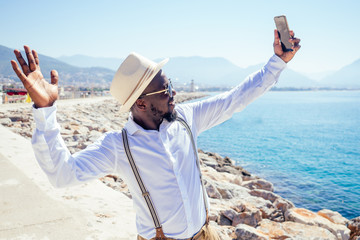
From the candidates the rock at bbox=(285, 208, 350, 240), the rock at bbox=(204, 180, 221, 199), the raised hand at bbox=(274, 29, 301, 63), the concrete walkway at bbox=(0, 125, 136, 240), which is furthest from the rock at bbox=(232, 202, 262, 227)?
the raised hand at bbox=(274, 29, 301, 63)

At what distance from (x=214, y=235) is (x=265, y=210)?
4249 millimetres

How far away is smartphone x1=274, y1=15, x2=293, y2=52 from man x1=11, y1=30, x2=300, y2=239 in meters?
0.82

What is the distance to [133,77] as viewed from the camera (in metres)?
1.67

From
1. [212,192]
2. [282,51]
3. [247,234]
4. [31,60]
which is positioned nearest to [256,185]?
[212,192]

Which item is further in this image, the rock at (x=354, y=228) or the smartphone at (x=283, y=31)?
the rock at (x=354, y=228)

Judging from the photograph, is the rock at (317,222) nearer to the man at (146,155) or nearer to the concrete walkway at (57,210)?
the concrete walkway at (57,210)

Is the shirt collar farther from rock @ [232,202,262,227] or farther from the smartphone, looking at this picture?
rock @ [232,202,262,227]

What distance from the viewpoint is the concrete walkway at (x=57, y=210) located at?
322 cm

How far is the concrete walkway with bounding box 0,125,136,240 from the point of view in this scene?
3225 mm

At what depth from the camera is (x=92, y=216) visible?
143 inches

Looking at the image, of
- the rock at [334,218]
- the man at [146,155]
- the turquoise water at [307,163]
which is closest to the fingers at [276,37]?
the man at [146,155]

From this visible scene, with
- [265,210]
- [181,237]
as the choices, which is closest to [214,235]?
[181,237]

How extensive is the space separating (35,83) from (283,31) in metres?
1.54

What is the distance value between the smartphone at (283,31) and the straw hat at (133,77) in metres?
0.84
